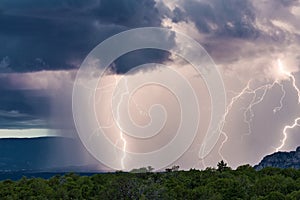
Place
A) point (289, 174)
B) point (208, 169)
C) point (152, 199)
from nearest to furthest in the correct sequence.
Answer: point (152, 199), point (289, 174), point (208, 169)

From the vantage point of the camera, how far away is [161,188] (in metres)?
112

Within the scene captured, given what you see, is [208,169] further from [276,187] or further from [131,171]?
[276,187]

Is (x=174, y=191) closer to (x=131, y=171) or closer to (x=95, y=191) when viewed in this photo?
(x=95, y=191)

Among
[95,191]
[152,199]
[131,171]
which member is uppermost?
[131,171]

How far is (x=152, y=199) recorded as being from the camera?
108 metres

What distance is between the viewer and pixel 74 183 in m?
139

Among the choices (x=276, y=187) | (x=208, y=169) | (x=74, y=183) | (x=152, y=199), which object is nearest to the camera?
(x=152, y=199)

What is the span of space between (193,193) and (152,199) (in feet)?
41.4

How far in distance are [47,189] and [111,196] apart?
23615 millimetres

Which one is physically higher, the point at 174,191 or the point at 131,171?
the point at 131,171

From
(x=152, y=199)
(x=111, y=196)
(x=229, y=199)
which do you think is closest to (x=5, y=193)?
(x=111, y=196)

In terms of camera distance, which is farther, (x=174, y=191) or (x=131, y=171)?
(x=131, y=171)

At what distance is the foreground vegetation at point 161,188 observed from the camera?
113 meters

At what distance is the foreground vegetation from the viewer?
113m
